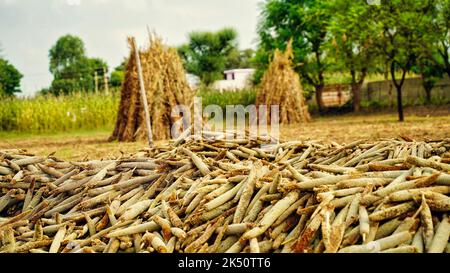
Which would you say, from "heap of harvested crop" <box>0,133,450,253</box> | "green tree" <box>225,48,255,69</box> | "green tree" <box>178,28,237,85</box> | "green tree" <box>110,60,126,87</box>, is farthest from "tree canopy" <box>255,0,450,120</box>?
"green tree" <box>225,48,255,69</box>

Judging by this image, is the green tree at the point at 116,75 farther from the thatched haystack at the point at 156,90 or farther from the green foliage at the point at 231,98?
the thatched haystack at the point at 156,90

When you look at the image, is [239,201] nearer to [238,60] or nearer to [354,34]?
[354,34]

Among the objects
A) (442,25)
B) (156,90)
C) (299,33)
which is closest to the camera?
(156,90)

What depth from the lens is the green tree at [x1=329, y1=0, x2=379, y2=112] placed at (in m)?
16.7

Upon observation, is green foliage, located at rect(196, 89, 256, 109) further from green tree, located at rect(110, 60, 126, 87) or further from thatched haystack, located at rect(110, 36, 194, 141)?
green tree, located at rect(110, 60, 126, 87)

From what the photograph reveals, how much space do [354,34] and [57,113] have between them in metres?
11.4

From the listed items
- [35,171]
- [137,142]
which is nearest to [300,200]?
[35,171]

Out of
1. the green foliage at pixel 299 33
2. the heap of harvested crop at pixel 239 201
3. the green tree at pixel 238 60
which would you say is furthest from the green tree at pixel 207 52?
the heap of harvested crop at pixel 239 201

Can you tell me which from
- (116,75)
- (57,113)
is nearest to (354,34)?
(57,113)

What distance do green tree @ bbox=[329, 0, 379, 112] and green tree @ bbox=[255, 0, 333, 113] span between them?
18.5 ft

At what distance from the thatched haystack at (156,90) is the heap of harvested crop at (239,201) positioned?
954 centimetres

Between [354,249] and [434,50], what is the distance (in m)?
16.3

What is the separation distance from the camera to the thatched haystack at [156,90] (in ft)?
45.0

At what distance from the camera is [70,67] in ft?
177
